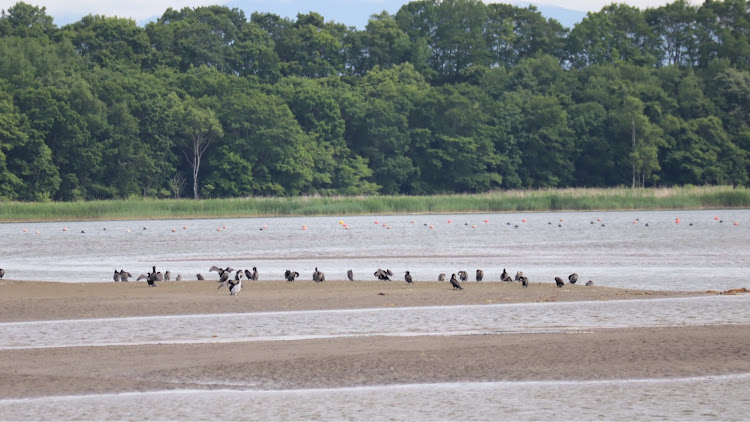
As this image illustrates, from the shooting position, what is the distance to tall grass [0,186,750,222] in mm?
62906

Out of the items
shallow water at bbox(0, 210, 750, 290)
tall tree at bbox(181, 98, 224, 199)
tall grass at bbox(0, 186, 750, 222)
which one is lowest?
shallow water at bbox(0, 210, 750, 290)

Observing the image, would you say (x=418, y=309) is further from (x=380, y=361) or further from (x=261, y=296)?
(x=380, y=361)

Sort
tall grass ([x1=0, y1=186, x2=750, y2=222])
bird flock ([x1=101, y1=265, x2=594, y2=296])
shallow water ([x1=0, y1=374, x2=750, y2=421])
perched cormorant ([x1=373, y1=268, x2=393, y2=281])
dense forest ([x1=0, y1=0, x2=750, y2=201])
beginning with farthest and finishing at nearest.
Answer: dense forest ([x1=0, y1=0, x2=750, y2=201])
tall grass ([x1=0, y1=186, x2=750, y2=222])
perched cormorant ([x1=373, y1=268, x2=393, y2=281])
bird flock ([x1=101, y1=265, x2=594, y2=296])
shallow water ([x1=0, y1=374, x2=750, y2=421])

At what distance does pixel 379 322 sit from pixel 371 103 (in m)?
83.3

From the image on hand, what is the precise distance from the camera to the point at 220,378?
10.9 metres

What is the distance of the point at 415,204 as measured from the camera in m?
65.1

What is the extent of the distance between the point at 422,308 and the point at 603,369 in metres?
6.08

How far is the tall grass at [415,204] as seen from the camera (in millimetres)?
62906

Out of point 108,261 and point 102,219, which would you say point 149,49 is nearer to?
point 102,219

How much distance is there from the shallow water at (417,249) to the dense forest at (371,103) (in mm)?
26290

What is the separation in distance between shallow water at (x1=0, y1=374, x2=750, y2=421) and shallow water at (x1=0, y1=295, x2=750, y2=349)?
11.2 ft

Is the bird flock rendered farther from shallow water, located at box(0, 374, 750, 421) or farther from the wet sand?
shallow water, located at box(0, 374, 750, 421)

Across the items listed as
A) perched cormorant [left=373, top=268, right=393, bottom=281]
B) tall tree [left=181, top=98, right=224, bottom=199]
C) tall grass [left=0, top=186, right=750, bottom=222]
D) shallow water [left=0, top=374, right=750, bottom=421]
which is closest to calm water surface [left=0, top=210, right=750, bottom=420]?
shallow water [left=0, top=374, right=750, bottom=421]

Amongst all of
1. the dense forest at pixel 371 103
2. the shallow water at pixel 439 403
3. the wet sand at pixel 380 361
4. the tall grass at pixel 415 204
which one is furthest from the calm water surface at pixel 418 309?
the dense forest at pixel 371 103
